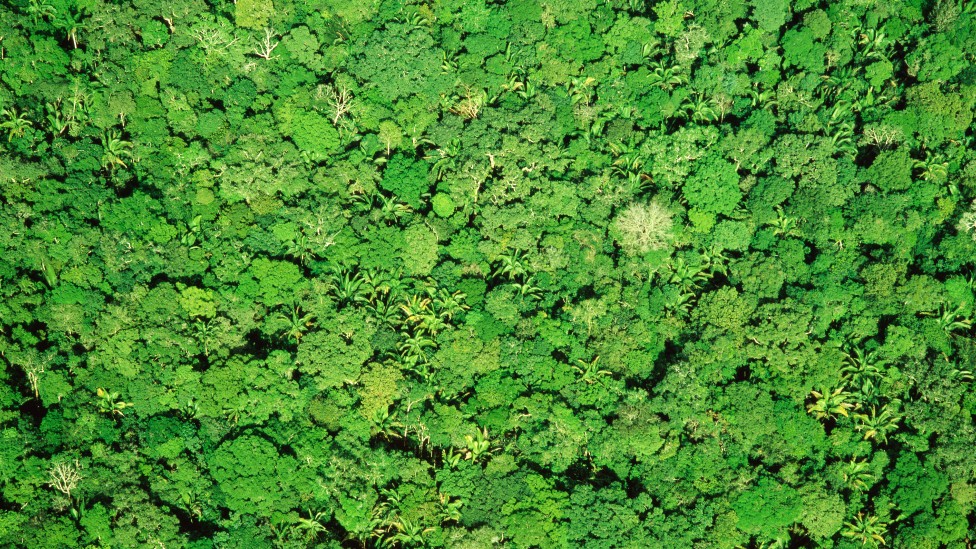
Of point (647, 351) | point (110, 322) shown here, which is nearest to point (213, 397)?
point (110, 322)

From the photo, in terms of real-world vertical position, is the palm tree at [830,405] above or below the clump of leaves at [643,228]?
below

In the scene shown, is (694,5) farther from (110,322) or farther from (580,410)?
(110,322)

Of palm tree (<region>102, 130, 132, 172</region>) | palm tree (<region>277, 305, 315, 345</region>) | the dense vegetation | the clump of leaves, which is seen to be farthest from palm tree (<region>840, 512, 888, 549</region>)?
palm tree (<region>102, 130, 132, 172</region>)

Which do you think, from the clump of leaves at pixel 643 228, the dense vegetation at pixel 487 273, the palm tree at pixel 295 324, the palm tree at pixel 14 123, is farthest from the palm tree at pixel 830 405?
the palm tree at pixel 14 123

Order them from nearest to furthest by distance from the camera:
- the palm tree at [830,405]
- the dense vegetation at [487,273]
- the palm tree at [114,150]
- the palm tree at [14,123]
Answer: the dense vegetation at [487,273]
the palm tree at [830,405]
the palm tree at [14,123]
the palm tree at [114,150]

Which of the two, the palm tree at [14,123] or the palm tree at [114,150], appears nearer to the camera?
the palm tree at [14,123]

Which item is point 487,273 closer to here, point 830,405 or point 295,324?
point 295,324

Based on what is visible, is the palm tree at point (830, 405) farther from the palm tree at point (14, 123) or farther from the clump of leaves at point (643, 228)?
the palm tree at point (14, 123)

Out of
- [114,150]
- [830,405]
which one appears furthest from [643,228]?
[114,150]
